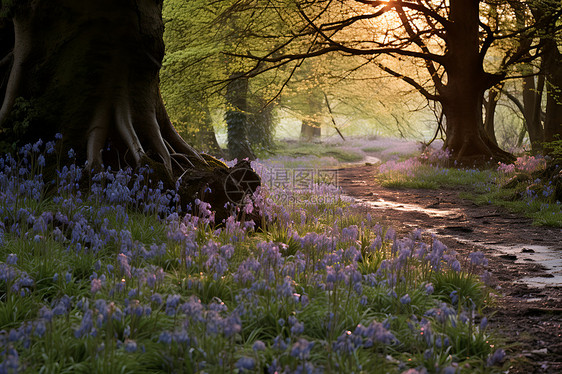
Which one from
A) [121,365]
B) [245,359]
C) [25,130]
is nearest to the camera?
[245,359]

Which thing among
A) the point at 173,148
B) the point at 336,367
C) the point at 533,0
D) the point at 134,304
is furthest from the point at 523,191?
the point at 134,304

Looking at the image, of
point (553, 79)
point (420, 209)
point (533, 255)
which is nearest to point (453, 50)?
point (553, 79)

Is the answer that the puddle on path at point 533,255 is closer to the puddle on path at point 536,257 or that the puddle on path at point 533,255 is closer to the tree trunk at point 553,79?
the puddle on path at point 536,257

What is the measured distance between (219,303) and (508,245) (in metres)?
5.18

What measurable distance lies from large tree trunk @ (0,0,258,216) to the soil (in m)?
3.75

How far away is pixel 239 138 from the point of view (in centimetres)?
1927

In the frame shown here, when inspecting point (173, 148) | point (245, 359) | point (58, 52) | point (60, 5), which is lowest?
point (245, 359)

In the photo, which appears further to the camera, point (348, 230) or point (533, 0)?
point (533, 0)

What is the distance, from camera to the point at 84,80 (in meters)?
6.27

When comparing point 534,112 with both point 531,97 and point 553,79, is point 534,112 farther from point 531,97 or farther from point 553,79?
point 553,79

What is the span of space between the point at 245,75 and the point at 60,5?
20.7 ft

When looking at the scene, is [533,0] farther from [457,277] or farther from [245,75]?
[457,277]

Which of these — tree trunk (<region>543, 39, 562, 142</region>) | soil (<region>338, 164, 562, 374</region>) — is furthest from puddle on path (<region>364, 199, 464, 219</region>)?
tree trunk (<region>543, 39, 562, 142</region>)

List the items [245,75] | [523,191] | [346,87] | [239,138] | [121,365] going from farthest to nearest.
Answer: [346,87] < [239,138] < [245,75] < [523,191] < [121,365]
